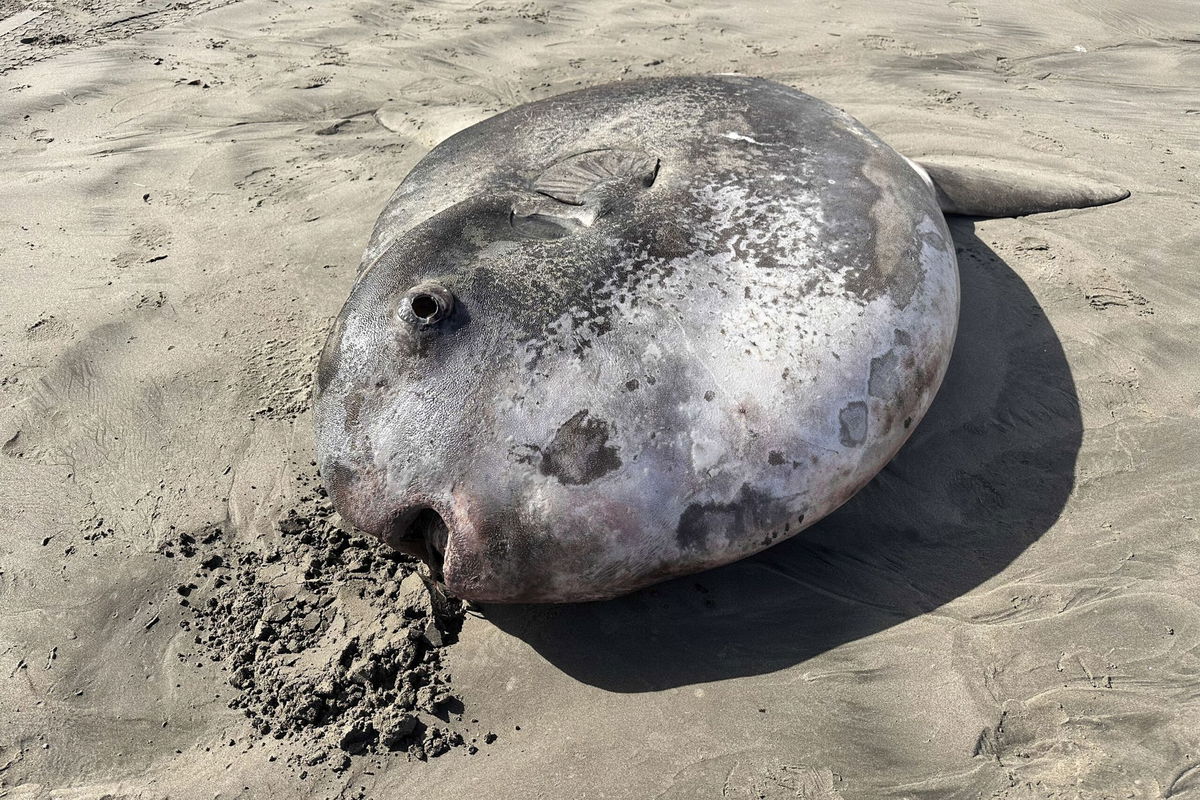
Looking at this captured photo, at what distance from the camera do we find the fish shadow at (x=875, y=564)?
6.99 feet

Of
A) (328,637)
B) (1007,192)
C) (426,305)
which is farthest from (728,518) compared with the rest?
(1007,192)

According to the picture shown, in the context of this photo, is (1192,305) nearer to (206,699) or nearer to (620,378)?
(620,378)

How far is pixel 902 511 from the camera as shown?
2.46 m

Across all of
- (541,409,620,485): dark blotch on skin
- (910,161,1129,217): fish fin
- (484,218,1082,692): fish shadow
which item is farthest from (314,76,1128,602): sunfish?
(910,161,1129,217): fish fin

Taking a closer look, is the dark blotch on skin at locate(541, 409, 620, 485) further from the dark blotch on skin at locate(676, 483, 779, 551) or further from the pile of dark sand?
the pile of dark sand

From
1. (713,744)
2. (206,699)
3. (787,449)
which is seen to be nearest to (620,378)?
(787,449)

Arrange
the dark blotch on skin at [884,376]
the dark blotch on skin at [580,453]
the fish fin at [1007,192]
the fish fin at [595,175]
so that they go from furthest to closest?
the fish fin at [1007,192], the fish fin at [595,175], the dark blotch on skin at [884,376], the dark blotch on skin at [580,453]

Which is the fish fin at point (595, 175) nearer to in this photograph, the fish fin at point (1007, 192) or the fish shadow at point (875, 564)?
the fish shadow at point (875, 564)

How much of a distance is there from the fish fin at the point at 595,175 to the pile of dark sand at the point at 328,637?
46.2 inches

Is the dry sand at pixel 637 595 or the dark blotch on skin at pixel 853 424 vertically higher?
the dark blotch on skin at pixel 853 424

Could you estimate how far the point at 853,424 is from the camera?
208 centimetres

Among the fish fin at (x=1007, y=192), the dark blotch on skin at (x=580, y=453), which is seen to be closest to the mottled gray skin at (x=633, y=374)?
the dark blotch on skin at (x=580, y=453)

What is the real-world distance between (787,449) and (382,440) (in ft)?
3.17

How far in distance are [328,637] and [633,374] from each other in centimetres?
109
